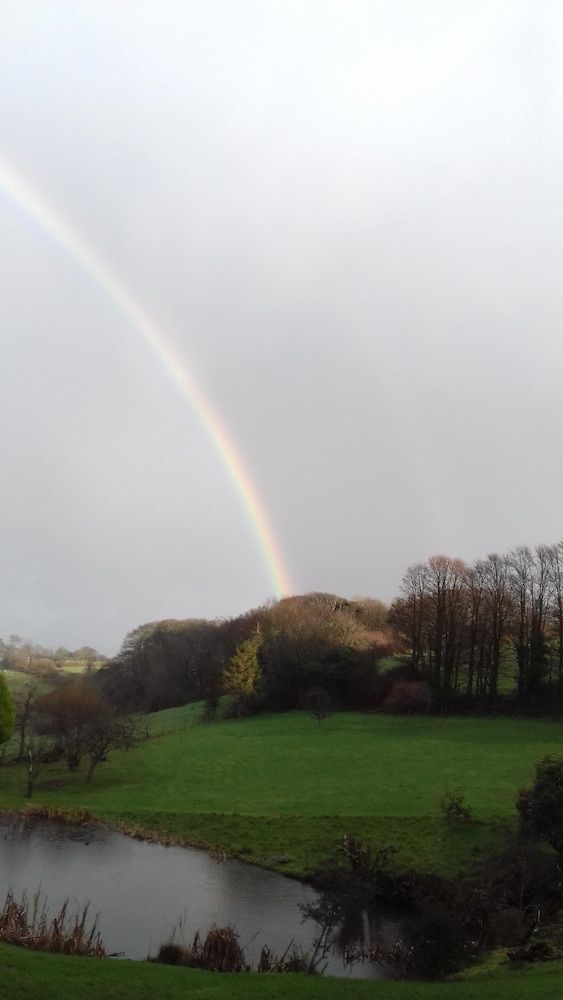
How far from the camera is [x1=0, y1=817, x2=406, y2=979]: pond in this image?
2338 centimetres

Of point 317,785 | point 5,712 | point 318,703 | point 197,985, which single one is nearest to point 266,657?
point 318,703

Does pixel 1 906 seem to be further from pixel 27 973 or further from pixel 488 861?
pixel 488 861

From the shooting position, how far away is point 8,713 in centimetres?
2955

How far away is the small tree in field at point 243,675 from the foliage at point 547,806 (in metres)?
47.8

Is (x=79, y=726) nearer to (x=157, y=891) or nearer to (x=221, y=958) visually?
(x=157, y=891)

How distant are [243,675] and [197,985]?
184ft

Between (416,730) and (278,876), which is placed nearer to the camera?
(278,876)

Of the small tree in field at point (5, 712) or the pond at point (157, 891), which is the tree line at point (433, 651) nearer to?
the pond at point (157, 891)

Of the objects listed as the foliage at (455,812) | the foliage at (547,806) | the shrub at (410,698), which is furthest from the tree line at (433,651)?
the foliage at (547,806)

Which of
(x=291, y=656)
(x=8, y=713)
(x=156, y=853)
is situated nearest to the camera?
(x=8, y=713)

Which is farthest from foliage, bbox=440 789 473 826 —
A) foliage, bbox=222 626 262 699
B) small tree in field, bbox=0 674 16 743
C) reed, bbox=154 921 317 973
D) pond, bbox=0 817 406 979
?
foliage, bbox=222 626 262 699

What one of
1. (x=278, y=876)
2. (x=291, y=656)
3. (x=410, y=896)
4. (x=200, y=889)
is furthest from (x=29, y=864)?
(x=291, y=656)

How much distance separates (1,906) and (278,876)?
36.5 feet

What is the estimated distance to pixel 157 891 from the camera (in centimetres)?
2842
